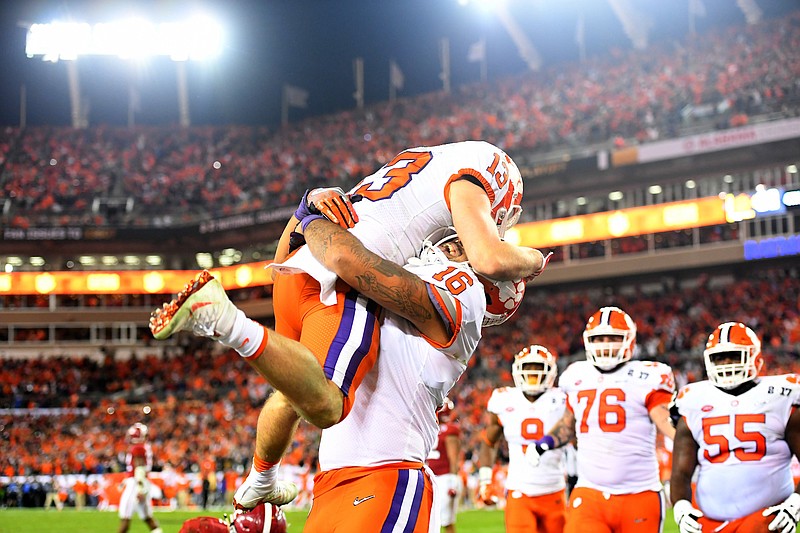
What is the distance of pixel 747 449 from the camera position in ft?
20.4

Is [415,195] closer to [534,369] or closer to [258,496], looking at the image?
[258,496]

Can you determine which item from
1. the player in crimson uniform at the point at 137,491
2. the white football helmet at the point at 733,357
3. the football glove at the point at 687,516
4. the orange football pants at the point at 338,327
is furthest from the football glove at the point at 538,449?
the player in crimson uniform at the point at 137,491

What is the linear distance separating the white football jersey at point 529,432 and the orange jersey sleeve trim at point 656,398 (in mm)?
1387

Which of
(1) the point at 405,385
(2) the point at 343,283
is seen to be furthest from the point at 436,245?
(1) the point at 405,385

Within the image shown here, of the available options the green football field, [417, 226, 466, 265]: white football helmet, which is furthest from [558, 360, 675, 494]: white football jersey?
the green football field

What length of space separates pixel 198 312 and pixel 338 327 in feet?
2.01

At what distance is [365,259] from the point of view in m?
3.39

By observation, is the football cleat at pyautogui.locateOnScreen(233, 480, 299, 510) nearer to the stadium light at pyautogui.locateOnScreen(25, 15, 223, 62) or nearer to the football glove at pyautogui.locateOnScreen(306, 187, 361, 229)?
the football glove at pyautogui.locateOnScreen(306, 187, 361, 229)

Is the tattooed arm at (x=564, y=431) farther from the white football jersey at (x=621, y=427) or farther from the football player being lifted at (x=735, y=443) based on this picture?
the football player being lifted at (x=735, y=443)

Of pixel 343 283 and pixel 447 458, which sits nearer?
pixel 343 283

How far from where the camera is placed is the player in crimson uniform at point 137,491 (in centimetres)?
1289

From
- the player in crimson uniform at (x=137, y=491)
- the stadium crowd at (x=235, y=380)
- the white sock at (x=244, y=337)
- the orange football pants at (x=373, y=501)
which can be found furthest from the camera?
the stadium crowd at (x=235, y=380)

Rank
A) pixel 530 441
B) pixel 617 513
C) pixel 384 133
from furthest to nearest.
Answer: pixel 384 133
pixel 530 441
pixel 617 513

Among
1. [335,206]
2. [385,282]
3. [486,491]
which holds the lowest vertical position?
[486,491]
